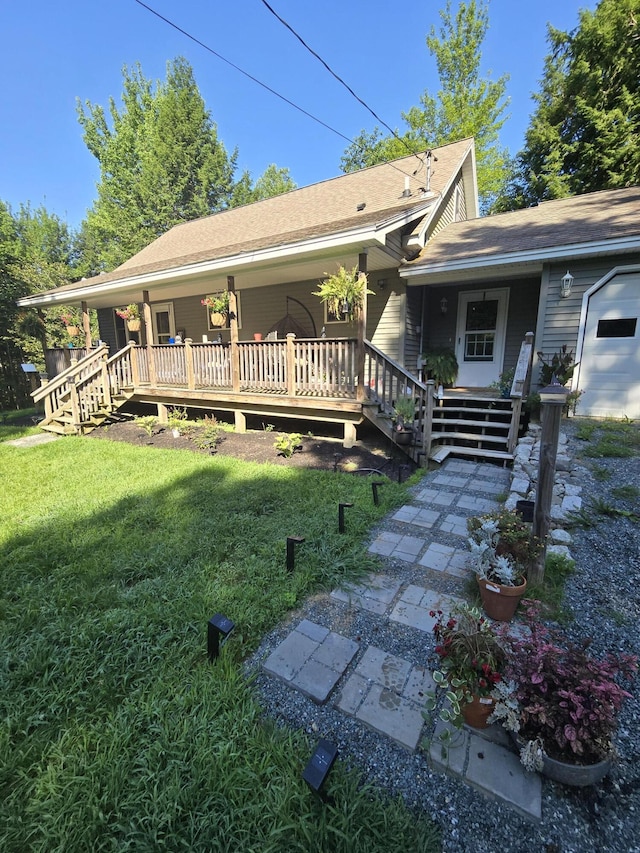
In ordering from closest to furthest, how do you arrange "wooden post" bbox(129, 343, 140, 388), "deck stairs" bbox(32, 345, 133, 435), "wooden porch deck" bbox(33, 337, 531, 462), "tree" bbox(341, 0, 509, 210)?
"wooden porch deck" bbox(33, 337, 531, 462), "deck stairs" bbox(32, 345, 133, 435), "wooden post" bbox(129, 343, 140, 388), "tree" bbox(341, 0, 509, 210)

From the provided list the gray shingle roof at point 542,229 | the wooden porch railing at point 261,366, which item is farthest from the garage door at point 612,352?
the wooden porch railing at point 261,366

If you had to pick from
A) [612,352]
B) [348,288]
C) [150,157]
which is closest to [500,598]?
[348,288]

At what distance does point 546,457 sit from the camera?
8.18 ft

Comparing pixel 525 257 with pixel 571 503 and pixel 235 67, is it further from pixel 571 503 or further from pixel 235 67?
pixel 235 67

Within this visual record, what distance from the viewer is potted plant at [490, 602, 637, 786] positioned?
1400 millimetres

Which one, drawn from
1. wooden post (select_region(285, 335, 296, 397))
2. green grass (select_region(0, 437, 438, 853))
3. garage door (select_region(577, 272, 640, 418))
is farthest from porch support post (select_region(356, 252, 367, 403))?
garage door (select_region(577, 272, 640, 418))

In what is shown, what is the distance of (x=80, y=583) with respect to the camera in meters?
2.86

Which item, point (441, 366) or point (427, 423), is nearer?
point (427, 423)

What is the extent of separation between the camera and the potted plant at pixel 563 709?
1400 millimetres

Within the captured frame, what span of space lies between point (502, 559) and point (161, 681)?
2046mm

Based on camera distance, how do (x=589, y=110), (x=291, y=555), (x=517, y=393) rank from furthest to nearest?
1. (x=589, y=110)
2. (x=517, y=393)
3. (x=291, y=555)

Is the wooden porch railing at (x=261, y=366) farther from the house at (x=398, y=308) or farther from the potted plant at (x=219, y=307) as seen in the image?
the potted plant at (x=219, y=307)

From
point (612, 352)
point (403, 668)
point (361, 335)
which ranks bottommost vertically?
point (403, 668)

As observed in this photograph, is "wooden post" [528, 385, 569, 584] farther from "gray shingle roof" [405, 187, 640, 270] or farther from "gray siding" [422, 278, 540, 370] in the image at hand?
"gray siding" [422, 278, 540, 370]
